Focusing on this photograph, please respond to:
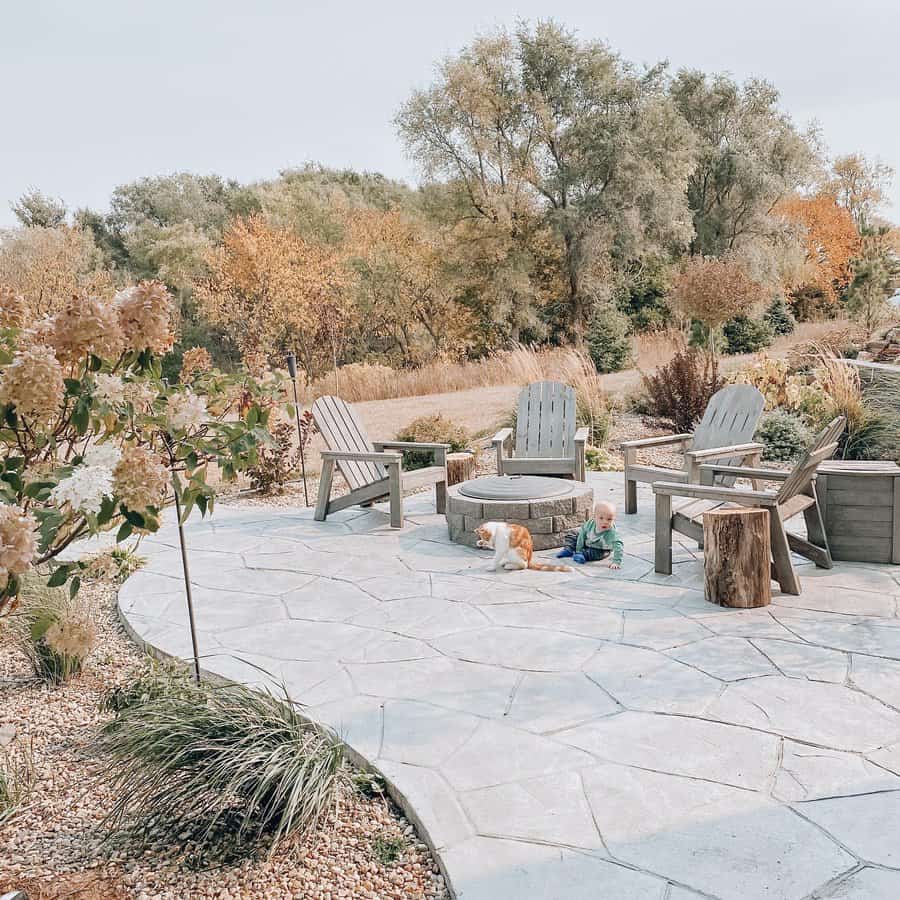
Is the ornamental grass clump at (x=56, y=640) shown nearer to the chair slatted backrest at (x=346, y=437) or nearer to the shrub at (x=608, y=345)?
the chair slatted backrest at (x=346, y=437)

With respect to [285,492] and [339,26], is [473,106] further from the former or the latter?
[285,492]

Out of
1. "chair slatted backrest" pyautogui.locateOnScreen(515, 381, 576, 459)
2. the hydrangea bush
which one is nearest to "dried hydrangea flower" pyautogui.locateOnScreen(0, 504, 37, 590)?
the hydrangea bush

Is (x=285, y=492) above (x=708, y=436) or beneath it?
beneath

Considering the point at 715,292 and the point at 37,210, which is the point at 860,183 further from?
the point at 37,210

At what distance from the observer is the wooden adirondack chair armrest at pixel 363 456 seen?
5758mm

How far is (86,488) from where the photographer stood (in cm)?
171

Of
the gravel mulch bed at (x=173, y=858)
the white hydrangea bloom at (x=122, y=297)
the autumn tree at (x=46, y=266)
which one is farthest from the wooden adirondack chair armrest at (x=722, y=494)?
the autumn tree at (x=46, y=266)

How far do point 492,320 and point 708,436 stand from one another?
50.4ft

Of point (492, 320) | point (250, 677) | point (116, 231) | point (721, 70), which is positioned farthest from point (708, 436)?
point (116, 231)

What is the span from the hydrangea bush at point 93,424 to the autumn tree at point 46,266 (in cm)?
1565

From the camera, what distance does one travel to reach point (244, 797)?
224cm

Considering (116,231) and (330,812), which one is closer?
(330,812)

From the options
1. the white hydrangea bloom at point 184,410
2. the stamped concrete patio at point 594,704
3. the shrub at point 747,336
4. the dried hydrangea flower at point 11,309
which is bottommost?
the stamped concrete patio at point 594,704

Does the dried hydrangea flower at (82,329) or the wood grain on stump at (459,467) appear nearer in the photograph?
the dried hydrangea flower at (82,329)
